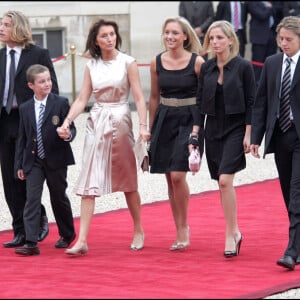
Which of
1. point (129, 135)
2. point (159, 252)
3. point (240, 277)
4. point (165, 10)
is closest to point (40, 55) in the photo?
point (129, 135)

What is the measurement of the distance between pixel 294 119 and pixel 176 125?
1.15 metres

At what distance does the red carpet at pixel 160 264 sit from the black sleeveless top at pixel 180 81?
4.11ft

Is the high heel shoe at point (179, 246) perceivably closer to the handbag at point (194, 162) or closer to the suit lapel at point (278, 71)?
the handbag at point (194, 162)

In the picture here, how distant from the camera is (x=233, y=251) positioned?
1009cm

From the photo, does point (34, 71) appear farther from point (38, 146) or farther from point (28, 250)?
point (28, 250)

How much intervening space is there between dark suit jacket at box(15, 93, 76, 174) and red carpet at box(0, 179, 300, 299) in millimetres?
740

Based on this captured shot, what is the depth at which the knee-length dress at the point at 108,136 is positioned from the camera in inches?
409

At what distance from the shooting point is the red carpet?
879 cm

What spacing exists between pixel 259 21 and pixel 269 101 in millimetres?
10363

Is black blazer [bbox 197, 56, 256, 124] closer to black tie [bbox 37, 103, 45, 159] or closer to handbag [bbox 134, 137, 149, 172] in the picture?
handbag [bbox 134, 137, 149, 172]

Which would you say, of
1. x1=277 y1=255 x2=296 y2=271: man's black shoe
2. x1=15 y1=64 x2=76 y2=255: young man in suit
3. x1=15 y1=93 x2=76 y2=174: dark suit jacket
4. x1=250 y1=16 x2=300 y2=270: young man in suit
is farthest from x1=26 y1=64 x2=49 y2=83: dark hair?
x1=277 y1=255 x2=296 y2=271: man's black shoe

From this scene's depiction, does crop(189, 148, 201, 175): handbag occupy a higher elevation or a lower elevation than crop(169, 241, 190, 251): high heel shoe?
higher

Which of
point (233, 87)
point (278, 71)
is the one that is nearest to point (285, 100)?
point (278, 71)

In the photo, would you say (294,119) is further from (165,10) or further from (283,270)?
(165,10)
